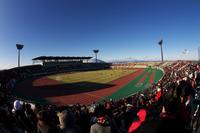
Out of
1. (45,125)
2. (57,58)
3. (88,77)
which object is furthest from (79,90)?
(57,58)

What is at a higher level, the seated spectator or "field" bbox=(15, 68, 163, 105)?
the seated spectator

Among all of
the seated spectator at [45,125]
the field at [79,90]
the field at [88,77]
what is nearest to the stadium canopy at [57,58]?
the field at [88,77]

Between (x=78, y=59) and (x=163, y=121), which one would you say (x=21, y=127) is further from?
(x=78, y=59)

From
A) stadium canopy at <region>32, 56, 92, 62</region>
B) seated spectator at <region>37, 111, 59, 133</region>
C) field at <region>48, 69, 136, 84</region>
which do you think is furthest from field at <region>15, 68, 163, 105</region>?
stadium canopy at <region>32, 56, 92, 62</region>

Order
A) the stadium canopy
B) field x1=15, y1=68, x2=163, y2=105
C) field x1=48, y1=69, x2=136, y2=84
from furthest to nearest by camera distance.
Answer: the stadium canopy
field x1=48, y1=69, x2=136, y2=84
field x1=15, y1=68, x2=163, y2=105

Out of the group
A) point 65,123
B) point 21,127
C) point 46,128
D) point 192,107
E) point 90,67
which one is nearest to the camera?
point 65,123

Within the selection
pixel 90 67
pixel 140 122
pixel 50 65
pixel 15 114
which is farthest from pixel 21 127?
pixel 90 67

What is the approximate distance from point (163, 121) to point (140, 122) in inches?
13.6

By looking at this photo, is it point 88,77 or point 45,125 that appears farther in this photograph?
Result: point 88,77

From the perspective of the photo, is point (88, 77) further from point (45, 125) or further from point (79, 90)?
point (45, 125)

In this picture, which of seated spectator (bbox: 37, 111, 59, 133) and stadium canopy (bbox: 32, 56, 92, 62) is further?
stadium canopy (bbox: 32, 56, 92, 62)

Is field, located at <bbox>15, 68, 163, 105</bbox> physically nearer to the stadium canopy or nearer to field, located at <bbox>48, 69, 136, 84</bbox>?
field, located at <bbox>48, 69, 136, 84</bbox>

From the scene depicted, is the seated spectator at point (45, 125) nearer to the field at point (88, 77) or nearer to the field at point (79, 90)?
the field at point (79, 90)

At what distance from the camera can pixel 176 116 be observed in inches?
115
